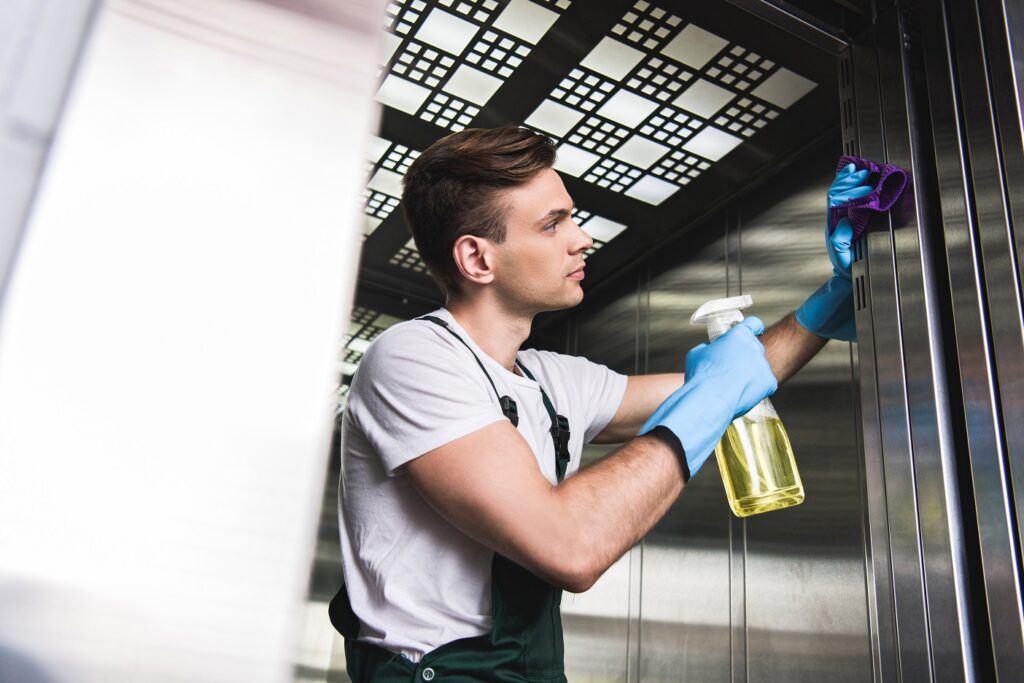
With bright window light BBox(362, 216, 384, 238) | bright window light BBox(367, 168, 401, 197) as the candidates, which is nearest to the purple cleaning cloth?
bright window light BBox(367, 168, 401, 197)

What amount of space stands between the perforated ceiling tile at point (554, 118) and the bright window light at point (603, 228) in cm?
62

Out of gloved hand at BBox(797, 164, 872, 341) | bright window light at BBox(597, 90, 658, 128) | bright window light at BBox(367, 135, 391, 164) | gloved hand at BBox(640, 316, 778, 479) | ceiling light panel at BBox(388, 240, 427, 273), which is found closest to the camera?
gloved hand at BBox(640, 316, 778, 479)

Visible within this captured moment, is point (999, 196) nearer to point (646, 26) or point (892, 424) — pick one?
point (892, 424)

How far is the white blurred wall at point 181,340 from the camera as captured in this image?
376 mm

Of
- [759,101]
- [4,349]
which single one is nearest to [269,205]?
[4,349]

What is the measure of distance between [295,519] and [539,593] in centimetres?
95

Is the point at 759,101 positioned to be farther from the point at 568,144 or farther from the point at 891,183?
the point at 891,183

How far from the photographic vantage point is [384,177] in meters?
3.11

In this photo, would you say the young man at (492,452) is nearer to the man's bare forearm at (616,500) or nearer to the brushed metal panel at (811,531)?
the man's bare forearm at (616,500)

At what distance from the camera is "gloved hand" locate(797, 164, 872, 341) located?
1388mm

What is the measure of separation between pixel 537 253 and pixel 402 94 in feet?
4.09

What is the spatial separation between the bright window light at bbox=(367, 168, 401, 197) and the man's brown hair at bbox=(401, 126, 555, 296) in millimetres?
1408

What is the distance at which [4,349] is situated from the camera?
1.28ft

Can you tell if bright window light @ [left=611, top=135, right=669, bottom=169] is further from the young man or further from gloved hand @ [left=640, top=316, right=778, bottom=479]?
gloved hand @ [left=640, top=316, right=778, bottom=479]
